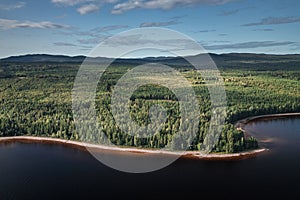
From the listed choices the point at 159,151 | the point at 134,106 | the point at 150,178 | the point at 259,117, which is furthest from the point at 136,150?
the point at 259,117

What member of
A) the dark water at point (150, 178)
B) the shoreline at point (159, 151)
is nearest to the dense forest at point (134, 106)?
the shoreline at point (159, 151)

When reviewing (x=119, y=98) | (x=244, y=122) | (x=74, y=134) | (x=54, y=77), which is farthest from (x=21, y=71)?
(x=244, y=122)

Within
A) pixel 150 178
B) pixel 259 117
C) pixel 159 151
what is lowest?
pixel 150 178

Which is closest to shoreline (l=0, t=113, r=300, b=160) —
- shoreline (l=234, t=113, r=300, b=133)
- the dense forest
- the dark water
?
the dense forest

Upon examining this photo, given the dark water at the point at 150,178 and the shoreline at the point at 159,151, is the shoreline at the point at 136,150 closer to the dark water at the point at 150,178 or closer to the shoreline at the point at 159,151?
the shoreline at the point at 159,151

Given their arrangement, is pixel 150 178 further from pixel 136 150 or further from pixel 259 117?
pixel 259 117

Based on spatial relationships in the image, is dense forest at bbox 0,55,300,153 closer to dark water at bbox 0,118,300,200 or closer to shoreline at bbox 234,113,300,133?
shoreline at bbox 234,113,300,133
